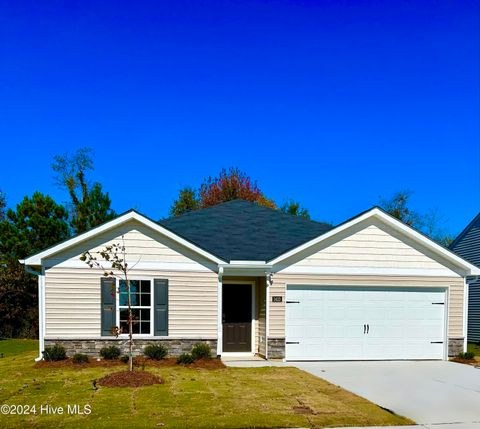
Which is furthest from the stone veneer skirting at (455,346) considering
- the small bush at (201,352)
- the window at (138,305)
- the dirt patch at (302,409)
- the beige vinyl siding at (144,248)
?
the window at (138,305)

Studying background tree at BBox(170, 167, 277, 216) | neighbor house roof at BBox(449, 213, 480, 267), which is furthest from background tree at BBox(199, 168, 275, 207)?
neighbor house roof at BBox(449, 213, 480, 267)

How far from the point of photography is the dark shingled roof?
14.1 m

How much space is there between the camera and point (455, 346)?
46.2 feet

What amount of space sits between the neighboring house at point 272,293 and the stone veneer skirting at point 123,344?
0.10 ft

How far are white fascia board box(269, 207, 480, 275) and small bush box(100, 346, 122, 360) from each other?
5154 mm

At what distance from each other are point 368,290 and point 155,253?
642 cm

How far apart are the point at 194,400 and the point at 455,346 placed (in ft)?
31.0

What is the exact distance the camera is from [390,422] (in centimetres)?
707

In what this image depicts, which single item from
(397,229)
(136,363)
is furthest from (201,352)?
(397,229)

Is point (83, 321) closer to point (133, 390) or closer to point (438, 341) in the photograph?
point (133, 390)

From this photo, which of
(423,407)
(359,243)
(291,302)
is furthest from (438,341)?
(423,407)

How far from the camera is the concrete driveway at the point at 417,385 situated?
7.71 metres

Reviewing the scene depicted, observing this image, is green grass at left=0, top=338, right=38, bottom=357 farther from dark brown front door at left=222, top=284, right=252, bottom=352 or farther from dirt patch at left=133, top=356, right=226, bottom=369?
dark brown front door at left=222, top=284, right=252, bottom=352

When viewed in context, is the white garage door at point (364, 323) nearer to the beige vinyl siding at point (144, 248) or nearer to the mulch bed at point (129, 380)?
the beige vinyl siding at point (144, 248)
